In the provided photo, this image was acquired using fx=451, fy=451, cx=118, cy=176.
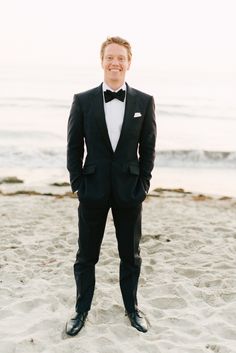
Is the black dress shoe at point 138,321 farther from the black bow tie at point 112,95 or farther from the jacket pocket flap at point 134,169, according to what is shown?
the black bow tie at point 112,95

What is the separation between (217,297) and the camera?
441 cm

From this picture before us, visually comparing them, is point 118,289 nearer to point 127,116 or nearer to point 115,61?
point 127,116

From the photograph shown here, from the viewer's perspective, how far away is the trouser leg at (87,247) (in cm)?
352

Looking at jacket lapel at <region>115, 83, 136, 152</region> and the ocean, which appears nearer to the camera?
jacket lapel at <region>115, 83, 136, 152</region>

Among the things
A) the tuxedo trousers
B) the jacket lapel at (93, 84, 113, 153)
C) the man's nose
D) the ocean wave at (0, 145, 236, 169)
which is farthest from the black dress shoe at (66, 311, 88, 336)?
the ocean wave at (0, 145, 236, 169)

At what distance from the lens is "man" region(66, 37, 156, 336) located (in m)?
3.34

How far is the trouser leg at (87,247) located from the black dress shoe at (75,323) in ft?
0.16

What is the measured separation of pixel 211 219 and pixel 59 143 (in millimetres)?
13885

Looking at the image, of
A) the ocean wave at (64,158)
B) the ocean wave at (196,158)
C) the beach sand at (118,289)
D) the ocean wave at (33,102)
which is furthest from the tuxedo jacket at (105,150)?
the ocean wave at (33,102)

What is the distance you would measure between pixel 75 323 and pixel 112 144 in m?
1.51

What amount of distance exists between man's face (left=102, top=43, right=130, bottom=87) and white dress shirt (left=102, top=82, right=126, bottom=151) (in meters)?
0.10

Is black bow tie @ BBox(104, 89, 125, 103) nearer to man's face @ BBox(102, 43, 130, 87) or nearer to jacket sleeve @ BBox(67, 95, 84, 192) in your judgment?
man's face @ BBox(102, 43, 130, 87)

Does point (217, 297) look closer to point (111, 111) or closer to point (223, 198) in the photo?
point (111, 111)

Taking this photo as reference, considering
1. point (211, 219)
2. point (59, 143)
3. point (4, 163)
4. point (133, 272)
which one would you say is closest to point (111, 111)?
point (133, 272)
